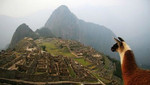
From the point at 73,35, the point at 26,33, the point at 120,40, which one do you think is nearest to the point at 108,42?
the point at 73,35

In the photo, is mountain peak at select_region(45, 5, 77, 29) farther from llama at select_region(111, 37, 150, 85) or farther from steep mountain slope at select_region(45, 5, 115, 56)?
llama at select_region(111, 37, 150, 85)

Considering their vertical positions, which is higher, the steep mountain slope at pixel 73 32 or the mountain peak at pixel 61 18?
the mountain peak at pixel 61 18

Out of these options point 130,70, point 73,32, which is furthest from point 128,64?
point 73,32

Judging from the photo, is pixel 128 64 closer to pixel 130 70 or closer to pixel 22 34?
pixel 130 70

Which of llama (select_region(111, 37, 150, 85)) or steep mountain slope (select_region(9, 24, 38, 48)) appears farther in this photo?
steep mountain slope (select_region(9, 24, 38, 48))

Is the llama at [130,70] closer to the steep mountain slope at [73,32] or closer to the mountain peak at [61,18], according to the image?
the steep mountain slope at [73,32]

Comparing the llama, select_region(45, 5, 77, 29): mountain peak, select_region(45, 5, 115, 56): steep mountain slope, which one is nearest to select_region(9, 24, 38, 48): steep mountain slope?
select_region(45, 5, 115, 56): steep mountain slope

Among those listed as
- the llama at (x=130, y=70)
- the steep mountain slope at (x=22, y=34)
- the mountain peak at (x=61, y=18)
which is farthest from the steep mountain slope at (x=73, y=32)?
the llama at (x=130, y=70)
